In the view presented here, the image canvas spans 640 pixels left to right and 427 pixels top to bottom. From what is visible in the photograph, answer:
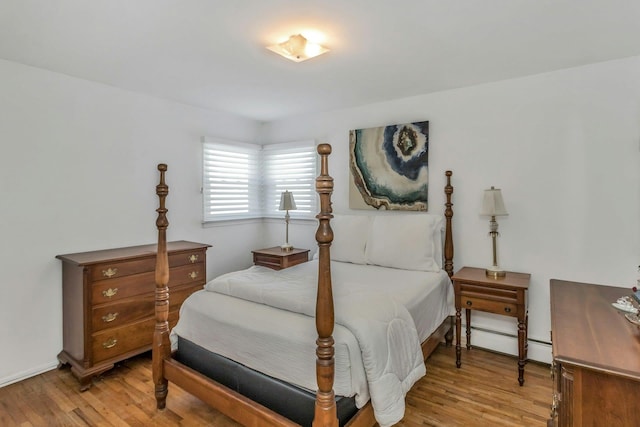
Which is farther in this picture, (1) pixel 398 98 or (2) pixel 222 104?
(2) pixel 222 104

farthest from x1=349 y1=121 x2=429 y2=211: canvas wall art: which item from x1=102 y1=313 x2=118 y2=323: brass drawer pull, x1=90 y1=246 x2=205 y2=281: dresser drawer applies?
x1=102 y1=313 x2=118 y2=323: brass drawer pull

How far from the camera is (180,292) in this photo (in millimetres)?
3072

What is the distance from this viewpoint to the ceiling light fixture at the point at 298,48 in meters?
2.07

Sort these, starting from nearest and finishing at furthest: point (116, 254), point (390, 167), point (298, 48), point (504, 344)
A: point (298, 48), point (116, 254), point (504, 344), point (390, 167)

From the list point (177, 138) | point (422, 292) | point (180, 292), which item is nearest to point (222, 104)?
point (177, 138)

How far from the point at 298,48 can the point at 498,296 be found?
2267 millimetres

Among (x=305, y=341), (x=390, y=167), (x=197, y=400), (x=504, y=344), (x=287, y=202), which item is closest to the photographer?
(x=305, y=341)

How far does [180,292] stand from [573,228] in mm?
3346

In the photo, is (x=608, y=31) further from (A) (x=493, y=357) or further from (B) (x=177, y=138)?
(B) (x=177, y=138)

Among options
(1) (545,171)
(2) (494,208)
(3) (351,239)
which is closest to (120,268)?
(3) (351,239)

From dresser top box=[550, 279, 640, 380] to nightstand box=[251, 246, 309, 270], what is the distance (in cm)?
248

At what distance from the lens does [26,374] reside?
2559mm

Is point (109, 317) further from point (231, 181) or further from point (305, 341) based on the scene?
point (231, 181)

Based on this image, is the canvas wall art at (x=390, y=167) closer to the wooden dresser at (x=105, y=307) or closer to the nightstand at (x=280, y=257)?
the nightstand at (x=280, y=257)
